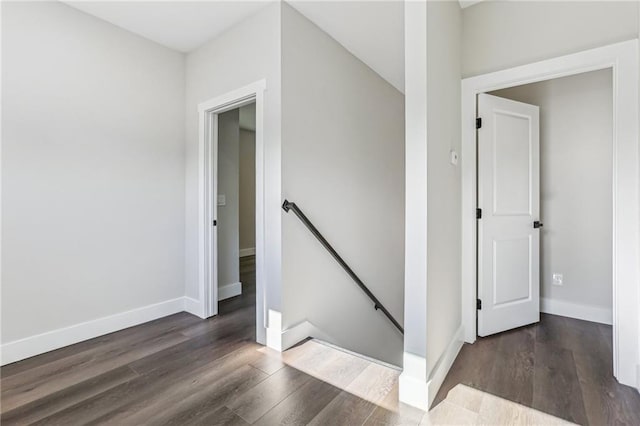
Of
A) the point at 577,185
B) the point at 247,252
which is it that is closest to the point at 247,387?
the point at 577,185

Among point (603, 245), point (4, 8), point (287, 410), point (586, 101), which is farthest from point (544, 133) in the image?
point (4, 8)

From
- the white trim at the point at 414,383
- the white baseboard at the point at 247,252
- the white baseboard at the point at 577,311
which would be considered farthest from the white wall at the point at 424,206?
the white baseboard at the point at 247,252

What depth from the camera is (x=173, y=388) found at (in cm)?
180

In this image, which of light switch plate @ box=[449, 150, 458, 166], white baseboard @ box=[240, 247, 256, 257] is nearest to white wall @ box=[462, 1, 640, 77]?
light switch plate @ box=[449, 150, 458, 166]

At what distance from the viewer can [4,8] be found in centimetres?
207

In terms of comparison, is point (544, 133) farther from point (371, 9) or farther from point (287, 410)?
point (287, 410)

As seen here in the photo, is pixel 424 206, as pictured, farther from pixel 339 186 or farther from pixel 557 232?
pixel 557 232

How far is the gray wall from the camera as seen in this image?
5.58 feet

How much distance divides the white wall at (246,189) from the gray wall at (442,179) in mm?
4740

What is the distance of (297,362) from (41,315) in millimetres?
1961

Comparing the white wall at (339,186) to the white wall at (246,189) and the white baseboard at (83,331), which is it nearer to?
the white baseboard at (83,331)

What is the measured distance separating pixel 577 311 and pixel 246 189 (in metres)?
5.56

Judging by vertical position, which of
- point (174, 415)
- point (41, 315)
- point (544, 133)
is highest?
point (544, 133)

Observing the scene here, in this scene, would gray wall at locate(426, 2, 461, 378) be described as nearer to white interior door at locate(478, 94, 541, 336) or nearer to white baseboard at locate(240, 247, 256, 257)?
white interior door at locate(478, 94, 541, 336)
